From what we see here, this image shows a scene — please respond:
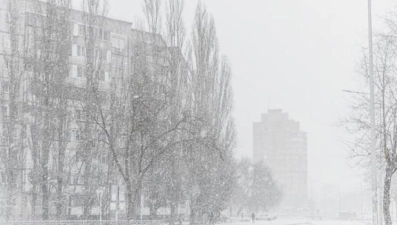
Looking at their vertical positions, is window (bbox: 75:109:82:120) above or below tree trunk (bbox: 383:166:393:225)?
above

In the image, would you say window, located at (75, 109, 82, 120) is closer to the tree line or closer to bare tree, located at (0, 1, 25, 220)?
the tree line

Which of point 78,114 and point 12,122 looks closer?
point 12,122

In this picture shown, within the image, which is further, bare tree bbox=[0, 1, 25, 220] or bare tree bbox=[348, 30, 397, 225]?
bare tree bbox=[0, 1, 25, 220]

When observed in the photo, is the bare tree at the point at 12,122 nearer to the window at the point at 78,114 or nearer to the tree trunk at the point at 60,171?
the tree trunk at the point at 60,171

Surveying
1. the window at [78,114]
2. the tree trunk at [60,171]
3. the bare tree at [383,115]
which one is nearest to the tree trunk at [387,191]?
the bare tree at [383,115]

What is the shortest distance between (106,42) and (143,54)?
23.4m

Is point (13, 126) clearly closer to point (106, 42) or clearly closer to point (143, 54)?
point (143, 54)

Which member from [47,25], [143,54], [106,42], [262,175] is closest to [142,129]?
[143,54]

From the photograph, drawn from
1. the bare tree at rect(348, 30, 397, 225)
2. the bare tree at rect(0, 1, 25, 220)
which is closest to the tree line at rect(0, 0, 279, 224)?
the bare tree at rect(0, 1, 25, 220)

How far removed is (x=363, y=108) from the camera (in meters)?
28.6

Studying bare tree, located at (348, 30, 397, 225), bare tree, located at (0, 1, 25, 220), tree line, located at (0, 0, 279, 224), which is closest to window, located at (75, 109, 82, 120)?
tree line, located at (0, 0, 279, 224)


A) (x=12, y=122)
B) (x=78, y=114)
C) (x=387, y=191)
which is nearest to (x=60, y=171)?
(x=78, y=114)

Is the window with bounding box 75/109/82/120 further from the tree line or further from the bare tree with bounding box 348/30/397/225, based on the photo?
the bare tree with bounding box 348/30/397/225

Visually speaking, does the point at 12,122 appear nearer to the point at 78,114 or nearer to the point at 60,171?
the point at 78,114
